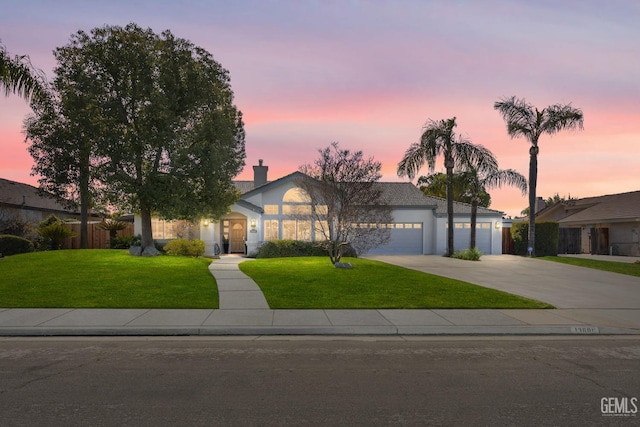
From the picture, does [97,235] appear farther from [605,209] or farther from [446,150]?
[605,209]

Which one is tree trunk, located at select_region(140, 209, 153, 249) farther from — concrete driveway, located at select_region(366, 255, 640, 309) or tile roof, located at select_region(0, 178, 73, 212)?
concrete driveway, located at select_region(366, 255, 640, 309)

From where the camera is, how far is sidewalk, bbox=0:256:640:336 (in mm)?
7785

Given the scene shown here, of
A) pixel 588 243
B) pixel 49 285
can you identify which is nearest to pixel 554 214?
pixel 588 243

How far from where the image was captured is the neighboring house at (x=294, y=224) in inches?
1046

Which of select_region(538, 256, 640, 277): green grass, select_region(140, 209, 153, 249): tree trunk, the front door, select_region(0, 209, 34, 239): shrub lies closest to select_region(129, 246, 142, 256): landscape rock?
select_region(140, 209, 153, 249): tree trunk

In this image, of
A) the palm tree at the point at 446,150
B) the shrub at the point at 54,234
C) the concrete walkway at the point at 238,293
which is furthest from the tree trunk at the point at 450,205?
the shrub at the point at 54,234

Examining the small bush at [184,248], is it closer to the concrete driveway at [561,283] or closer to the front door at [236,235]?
the front door at [236,235]

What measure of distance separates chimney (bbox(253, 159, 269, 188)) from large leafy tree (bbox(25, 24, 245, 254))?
35.1ft

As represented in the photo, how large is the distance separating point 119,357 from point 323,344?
126 inches

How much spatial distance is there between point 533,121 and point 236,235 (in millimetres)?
20268

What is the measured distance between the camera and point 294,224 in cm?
2742

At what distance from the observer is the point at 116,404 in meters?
4.54

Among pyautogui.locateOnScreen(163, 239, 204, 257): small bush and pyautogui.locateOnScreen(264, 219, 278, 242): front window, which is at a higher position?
pyautogui.locateOnScreen(264, 219, 278, 242): front window

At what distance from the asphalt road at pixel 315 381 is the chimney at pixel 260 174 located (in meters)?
25.2
